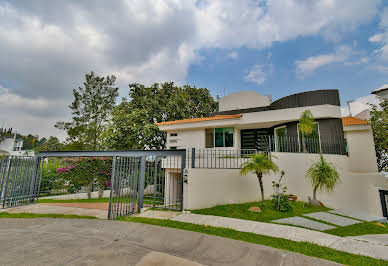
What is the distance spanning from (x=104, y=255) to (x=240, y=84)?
742 inches

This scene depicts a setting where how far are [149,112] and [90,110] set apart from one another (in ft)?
33.8

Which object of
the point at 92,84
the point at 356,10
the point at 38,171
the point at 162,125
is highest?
the point at 92,84

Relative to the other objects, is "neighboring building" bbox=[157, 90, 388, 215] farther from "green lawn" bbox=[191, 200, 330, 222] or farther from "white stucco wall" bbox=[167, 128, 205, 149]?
"green lawn" bbox=[191, 200, 330, 222]

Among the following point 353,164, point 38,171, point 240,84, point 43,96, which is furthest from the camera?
point 240,84

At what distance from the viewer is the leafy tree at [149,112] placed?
15.9m

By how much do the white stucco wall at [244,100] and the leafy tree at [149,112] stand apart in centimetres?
450

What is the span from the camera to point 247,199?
8266 millimetres

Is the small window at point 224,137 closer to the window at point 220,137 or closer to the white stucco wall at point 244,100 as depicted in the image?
the window at point 220,137

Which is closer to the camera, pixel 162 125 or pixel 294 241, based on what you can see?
pixel 294 241

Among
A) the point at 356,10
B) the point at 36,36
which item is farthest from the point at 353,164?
the point at 36,36

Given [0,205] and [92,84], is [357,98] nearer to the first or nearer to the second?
[0,205]

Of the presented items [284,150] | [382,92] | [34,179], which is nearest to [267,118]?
[284,150]

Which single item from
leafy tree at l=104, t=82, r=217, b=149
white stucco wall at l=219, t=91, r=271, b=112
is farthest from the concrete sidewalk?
white stucco wall at l=219, t=91, r=271, b=112

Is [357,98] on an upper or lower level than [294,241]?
upper
